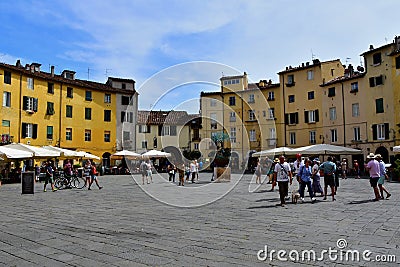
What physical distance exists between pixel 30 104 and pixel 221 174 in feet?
80.5

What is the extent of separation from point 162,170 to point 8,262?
121ft

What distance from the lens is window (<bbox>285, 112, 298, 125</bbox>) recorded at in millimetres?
46319

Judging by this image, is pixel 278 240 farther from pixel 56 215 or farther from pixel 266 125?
pixel 266 125

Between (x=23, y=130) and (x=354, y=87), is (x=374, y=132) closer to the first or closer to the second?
(x=354, y=87)

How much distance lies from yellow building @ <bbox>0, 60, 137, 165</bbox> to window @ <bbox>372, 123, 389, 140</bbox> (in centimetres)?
3019

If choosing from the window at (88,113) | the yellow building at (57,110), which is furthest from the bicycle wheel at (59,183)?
the window at (88,113)

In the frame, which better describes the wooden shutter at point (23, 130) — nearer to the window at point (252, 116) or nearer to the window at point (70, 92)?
the window at point (70, 92)

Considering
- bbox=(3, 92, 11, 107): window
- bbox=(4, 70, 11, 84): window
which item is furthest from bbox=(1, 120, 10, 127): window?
bbox=(4, 70, 11, 84): window

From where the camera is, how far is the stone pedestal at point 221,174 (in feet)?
78.2

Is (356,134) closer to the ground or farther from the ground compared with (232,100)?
closer to the ground

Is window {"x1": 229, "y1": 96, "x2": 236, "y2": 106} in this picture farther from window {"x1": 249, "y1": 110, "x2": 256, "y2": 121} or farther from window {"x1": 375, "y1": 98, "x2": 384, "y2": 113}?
window {"x1": 375, "y1": 98, "x2": 384, "y2": 113}

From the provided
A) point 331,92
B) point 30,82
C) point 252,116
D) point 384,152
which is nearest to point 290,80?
point 331,92

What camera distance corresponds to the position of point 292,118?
46812mm

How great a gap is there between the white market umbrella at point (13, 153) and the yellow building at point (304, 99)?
3121 cm
